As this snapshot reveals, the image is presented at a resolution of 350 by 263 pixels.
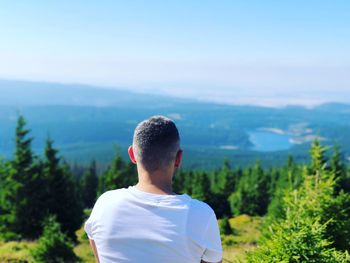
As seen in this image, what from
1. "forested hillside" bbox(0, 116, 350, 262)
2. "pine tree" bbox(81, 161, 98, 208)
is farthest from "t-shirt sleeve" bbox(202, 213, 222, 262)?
"pine tree" bbox(81, 161, 98, 208)

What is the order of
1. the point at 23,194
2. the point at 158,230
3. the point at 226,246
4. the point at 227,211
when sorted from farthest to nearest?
the point at 227,211
the point at 23,194
the point at 226,246
the point at 158,230

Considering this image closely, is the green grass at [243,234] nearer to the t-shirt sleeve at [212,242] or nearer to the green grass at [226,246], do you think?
the green grass at [226,246]

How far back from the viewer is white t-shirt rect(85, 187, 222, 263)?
3.50 metres

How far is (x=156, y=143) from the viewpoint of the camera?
144 inches

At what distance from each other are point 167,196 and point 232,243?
24432 millimetres

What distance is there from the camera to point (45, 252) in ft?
54.9

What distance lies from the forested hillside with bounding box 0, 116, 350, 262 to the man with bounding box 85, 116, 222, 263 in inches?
164

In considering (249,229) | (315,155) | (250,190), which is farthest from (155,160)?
(250,190)

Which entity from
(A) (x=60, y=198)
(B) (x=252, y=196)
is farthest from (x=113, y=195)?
(B) (x=252, y=196)

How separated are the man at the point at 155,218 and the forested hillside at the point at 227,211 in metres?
4.18

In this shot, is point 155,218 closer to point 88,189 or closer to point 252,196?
point 252,196

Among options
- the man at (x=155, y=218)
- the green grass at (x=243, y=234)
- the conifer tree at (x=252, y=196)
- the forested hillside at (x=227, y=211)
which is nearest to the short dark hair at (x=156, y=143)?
the man at (x=155, y=218)

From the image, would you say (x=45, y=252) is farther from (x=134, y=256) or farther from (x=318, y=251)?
(x=134, y=256)

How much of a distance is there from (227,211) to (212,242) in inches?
2251
